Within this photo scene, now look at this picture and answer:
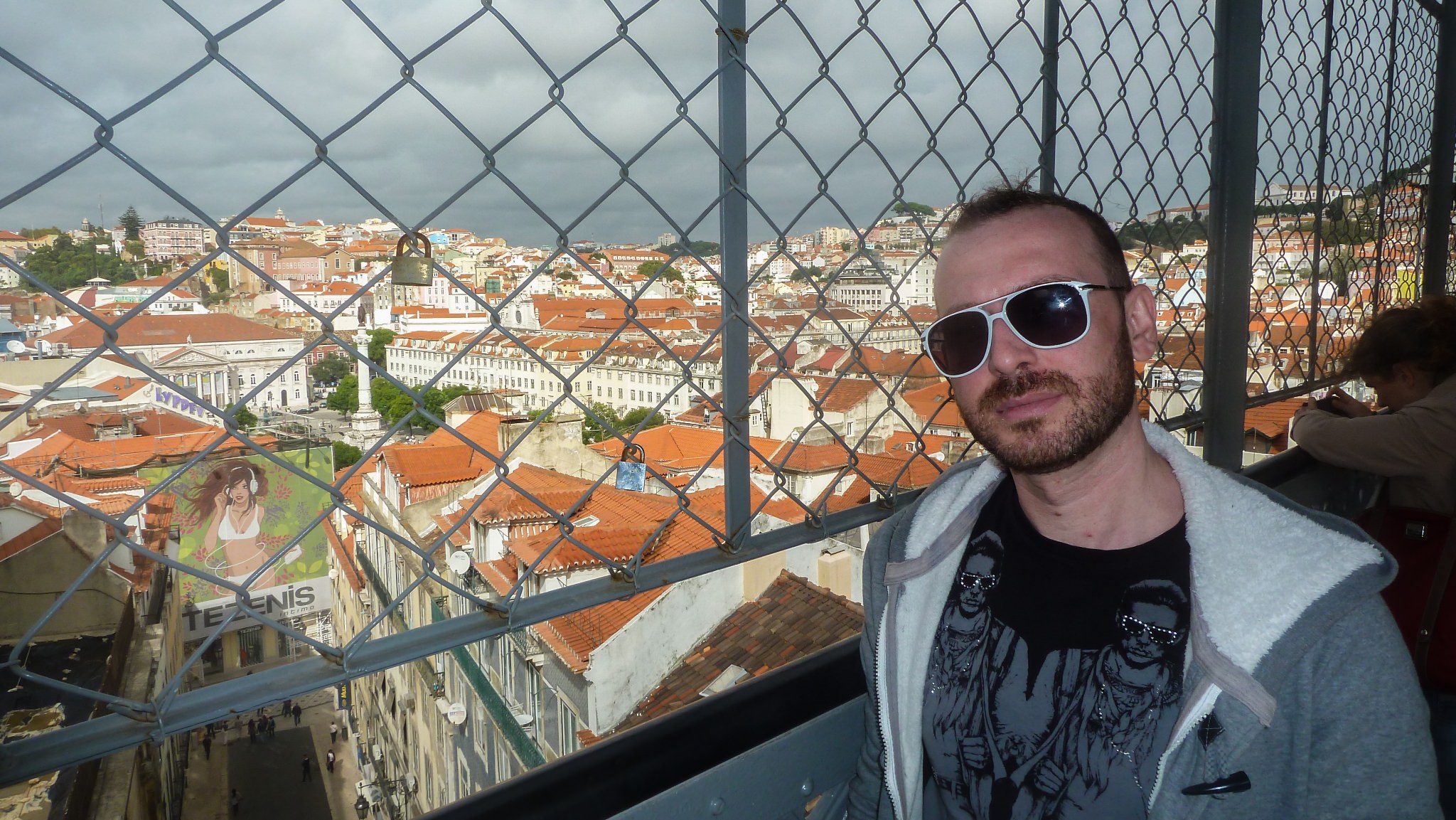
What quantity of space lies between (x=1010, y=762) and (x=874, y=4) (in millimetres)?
1063

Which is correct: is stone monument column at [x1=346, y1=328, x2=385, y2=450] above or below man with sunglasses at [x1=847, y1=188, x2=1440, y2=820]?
above

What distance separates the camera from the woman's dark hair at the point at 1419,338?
2494 millimetres

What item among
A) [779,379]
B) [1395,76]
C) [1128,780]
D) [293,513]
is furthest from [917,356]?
[1395,76]

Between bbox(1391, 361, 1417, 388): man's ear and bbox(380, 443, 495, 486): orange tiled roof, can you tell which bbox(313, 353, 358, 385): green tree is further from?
bbox(1391, 361, 1417, 388): man's ear

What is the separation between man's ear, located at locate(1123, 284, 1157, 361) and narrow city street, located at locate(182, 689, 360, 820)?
599cm

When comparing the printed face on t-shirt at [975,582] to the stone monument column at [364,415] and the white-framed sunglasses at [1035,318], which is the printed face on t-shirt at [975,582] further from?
the stone monument column at [364,415]

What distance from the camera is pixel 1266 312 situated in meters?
2.37

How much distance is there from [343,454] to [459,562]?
0.31 meters

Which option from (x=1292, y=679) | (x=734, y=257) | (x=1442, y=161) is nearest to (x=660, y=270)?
(x=734, y=257)

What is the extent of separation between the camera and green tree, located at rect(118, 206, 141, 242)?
2.53ft

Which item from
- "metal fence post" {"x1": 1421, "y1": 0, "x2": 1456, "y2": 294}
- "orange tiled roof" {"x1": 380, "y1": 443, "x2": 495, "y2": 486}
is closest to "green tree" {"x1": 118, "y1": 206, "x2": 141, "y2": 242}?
"orange tiled roof" {"x1": 380, "y1": 443, "x2": 495, "y2": 486}

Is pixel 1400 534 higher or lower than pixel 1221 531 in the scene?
lower

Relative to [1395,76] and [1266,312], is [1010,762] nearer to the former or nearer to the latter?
[1266,312]

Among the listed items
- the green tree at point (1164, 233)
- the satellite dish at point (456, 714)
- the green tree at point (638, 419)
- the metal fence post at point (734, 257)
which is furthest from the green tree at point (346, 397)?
the satellite dish at point (456, 714)
